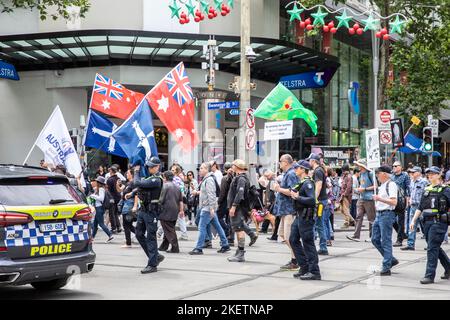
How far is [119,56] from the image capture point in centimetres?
2878

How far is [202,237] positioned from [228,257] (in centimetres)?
87

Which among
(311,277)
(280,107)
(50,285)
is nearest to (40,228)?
(50,285)

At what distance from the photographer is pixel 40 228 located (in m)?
8.42

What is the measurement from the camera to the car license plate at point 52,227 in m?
8.45

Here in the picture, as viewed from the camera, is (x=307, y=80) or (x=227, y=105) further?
(x=307, y=80)

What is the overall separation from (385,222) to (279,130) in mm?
7952

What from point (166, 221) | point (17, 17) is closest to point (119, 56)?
point (17, 17)

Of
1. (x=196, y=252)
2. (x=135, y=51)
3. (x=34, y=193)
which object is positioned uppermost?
→ (x=135, y=51)

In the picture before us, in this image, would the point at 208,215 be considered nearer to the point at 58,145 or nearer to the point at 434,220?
the point at 58,145

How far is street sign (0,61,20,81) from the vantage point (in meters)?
27.6

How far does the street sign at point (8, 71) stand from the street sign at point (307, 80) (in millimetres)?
10919

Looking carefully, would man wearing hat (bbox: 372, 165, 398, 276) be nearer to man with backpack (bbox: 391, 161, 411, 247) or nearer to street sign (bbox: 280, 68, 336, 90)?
man with backpack (bbox: 391, 161, 411, 247)

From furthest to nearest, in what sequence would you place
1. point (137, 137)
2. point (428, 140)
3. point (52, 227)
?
point (428, 140), point (137, 137), point (52, 227)

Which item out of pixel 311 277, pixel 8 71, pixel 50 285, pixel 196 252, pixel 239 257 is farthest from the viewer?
pixel 8 71
